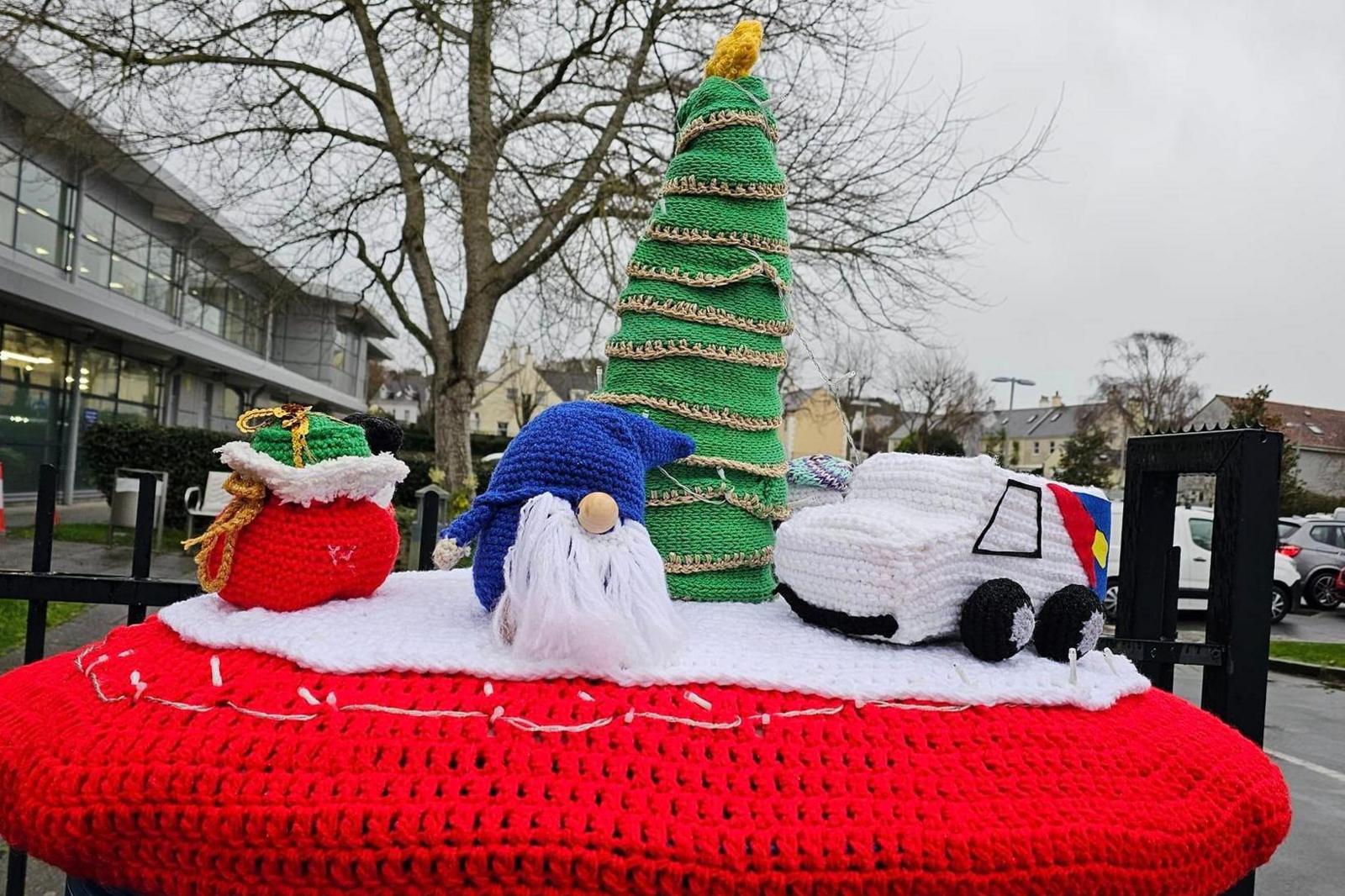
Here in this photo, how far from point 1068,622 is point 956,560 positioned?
17 cm

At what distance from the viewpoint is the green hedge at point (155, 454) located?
9742 mm

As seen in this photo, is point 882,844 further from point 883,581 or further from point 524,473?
point 524,473

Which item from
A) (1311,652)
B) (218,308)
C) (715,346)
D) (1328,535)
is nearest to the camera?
(715,346)

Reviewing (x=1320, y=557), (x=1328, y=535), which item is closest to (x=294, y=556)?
(x=1320, y=557)

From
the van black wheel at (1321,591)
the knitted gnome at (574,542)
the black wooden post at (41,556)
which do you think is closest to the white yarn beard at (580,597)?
the knitted gnome at (574,542)

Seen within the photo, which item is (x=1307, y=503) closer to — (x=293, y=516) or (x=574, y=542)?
(x=574, y=542)

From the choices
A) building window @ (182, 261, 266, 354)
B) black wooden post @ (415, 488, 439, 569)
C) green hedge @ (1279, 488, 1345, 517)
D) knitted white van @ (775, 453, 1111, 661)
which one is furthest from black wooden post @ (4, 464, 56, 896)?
green hedge @ (1279, 488, 1345, 517)

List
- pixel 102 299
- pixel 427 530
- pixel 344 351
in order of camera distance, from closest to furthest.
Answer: pixel 427 530 < pixel 102 299 < pixel 344 351

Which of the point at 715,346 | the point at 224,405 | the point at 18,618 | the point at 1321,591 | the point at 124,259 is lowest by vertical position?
the point at 18,618

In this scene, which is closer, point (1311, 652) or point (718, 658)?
point (718, 658)

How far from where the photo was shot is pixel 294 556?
1.08m

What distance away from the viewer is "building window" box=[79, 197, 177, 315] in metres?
12.5

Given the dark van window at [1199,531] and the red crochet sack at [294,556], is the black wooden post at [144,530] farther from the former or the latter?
the dark van window at [1199,531]

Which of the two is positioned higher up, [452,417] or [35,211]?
[35,211]
